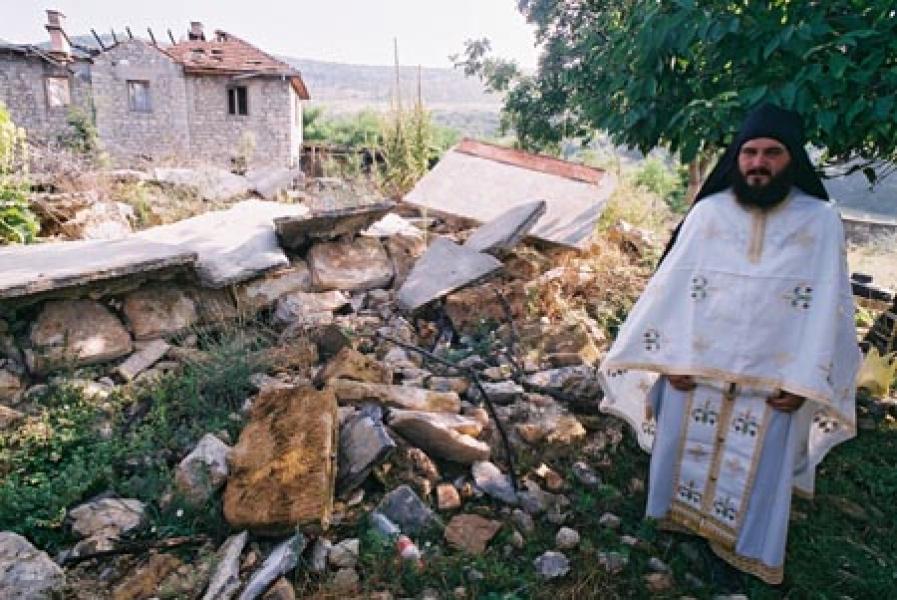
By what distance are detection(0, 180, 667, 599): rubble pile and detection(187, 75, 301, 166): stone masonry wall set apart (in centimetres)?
1621

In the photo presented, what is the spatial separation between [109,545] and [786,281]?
2.84m

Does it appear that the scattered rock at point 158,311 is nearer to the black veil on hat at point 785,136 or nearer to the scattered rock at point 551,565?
the scattered rock at point 551,565

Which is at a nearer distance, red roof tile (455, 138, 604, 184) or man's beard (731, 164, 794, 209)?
man's beard (731, 164, 794, 209)

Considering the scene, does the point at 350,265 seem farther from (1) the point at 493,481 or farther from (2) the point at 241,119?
(2) the point at 241,119

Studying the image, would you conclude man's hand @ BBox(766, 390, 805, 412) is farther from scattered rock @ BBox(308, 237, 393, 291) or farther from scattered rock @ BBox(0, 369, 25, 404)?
scattered rock @ BBox(0, 369, 25, 404)

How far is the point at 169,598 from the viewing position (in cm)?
212

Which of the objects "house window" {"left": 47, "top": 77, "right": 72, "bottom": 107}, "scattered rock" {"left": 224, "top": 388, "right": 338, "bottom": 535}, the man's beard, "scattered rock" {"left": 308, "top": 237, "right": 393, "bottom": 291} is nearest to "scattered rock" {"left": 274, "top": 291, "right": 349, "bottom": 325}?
"scattered rock" {"left": 308, "top": 237, "right": 393, "bottom": 291}

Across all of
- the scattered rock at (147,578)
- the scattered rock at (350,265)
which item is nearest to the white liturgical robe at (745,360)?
the scattered rock at (147,578)

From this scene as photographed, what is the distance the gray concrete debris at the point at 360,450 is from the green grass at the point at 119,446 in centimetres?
55

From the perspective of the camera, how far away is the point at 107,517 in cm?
245

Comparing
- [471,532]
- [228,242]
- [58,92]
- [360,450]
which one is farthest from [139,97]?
[471,532]

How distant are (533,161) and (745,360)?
4620 mm

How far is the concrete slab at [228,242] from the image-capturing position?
4031 mm

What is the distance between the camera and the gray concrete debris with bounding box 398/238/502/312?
435 centimetres
